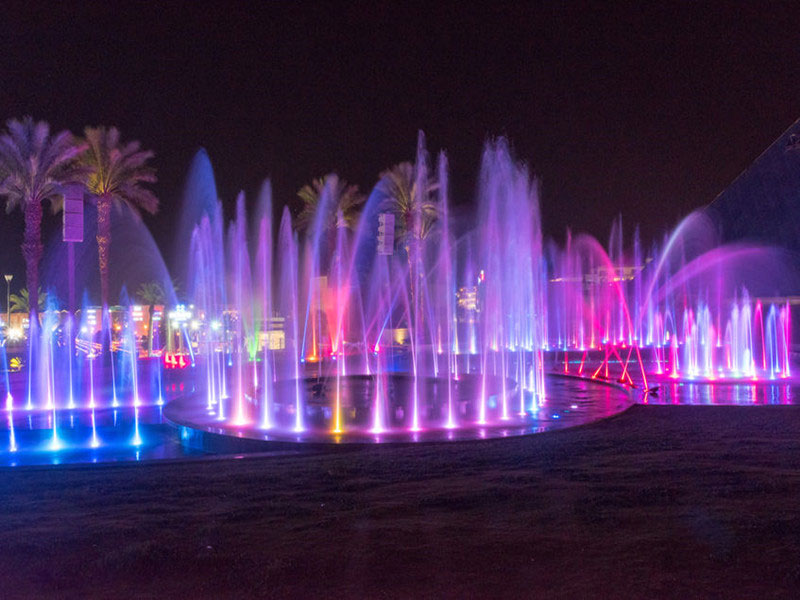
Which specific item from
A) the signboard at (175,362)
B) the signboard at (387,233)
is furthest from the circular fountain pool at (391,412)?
the signboard at (387,233)

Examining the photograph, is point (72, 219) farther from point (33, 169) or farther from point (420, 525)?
point (420, 525)

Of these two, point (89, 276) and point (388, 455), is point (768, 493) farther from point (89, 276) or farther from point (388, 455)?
point (89, 276)

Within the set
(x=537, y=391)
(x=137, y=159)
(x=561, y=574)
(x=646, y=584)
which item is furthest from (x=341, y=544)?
(x=137, y=159)

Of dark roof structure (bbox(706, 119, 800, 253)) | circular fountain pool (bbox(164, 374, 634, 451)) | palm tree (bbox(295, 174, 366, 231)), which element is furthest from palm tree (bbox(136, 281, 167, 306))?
circular fountain pool (bbox(164, 374, 634, 451))

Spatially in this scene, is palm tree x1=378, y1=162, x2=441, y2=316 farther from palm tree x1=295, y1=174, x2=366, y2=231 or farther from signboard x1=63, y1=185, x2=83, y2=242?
signboard x1=63, y1=185, x2=83, y2=242

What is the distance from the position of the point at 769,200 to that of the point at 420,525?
148 feet

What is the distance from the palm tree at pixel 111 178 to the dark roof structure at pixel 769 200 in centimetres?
3179

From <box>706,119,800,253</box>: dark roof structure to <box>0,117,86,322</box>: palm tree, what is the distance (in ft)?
113

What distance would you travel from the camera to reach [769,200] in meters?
44.2

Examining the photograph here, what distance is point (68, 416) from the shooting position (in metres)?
14.6

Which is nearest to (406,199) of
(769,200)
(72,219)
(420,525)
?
(72,219)

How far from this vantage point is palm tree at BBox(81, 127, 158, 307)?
30.9 m

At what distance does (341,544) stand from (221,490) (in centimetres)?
239

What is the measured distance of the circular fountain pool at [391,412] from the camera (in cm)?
1104
